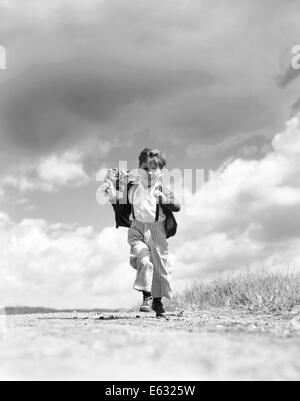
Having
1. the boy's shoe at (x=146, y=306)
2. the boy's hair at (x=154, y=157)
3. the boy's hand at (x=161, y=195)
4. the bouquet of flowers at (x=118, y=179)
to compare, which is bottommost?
the boy's shoe at (x=146, y=306)

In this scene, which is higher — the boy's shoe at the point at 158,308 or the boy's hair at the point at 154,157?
the boy's hair at the point at 154,157

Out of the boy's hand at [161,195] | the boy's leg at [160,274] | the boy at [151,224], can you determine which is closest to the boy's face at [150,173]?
the boy at [151,224]

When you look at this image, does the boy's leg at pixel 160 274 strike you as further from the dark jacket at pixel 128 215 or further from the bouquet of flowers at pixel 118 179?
the bouquet of flowers at pixel 118 179

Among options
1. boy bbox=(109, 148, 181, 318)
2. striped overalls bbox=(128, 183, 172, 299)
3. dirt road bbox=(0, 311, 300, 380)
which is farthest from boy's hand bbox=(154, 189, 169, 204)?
dirt road bbox=(0, 311, 300, 380)

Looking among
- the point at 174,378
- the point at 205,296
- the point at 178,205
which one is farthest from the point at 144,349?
the point at 205,296

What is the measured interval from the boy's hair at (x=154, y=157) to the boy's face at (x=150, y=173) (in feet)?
0.17

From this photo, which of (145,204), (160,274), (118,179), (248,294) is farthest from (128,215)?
(248,294)

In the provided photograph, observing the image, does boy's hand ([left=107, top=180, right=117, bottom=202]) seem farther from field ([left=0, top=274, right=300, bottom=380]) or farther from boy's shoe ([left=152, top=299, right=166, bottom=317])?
field ([left=0, top=274, right=300, bottom=380])

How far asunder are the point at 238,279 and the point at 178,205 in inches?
184

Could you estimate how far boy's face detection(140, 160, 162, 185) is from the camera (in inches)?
292

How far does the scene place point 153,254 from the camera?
23.9 feet

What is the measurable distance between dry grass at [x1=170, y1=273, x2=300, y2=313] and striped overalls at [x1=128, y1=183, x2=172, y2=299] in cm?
255

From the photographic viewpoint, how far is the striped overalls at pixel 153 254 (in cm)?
718
